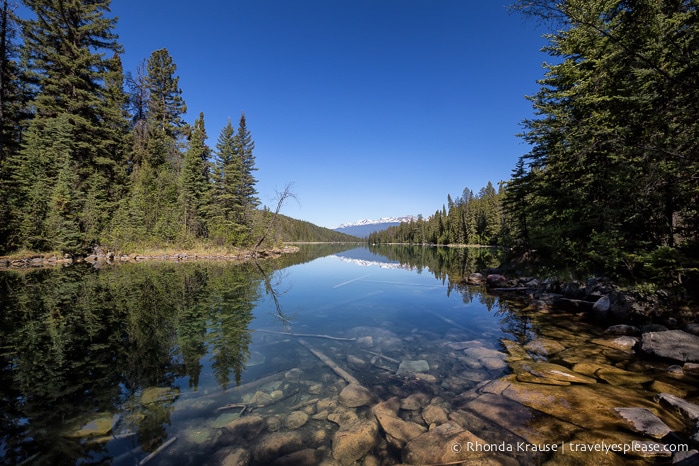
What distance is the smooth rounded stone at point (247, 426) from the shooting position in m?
3.49

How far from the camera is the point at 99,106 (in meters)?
Answer: 26.0

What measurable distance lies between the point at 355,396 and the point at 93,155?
113 ft

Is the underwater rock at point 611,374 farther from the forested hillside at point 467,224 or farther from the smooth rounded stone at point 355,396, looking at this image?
the forested hillside at point 467,224

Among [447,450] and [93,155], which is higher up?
[93,155]

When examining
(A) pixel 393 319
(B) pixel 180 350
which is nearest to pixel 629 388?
(A) pixel 393 319

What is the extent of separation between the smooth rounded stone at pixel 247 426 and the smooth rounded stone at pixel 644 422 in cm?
482

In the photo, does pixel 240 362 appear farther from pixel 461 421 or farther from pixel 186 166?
pixel 186 166

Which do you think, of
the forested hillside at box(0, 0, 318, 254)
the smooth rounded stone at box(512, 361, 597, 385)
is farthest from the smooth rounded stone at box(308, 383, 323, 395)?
the forested hillside at box(0, 0, 318, 254)

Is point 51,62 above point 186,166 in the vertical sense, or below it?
above

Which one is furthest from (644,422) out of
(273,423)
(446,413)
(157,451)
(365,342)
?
(157,451)

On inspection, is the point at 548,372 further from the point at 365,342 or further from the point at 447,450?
the point at 365,342

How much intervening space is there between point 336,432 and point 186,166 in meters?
36.3

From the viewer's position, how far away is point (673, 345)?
222 inches

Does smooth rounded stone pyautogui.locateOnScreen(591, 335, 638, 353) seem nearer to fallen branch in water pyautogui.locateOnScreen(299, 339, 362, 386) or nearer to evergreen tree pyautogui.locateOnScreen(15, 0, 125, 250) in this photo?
fallen branch in water pyautogui.locateOnScreen(299, 339, 362, 386)
